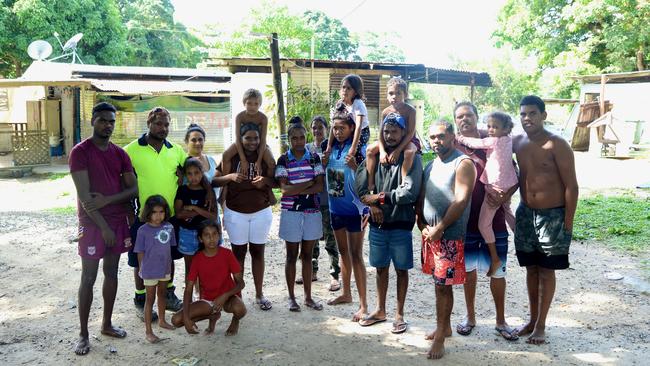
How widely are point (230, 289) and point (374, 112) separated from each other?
14008 millimetres

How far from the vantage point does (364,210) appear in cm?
427

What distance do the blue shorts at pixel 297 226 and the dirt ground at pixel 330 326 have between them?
0.65 meters

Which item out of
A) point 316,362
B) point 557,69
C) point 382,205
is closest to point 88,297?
point 316,362

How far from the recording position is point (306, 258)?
4.52 m

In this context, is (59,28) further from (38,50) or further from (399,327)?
(399,327)

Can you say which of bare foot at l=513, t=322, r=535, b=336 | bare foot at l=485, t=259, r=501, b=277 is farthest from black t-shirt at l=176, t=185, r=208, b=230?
bare foot at l=513, t=322, r=535, b=336

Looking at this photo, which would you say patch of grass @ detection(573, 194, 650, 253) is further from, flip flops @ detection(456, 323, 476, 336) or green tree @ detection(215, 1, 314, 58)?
green tree @ detection(215, 1, 314, 58)

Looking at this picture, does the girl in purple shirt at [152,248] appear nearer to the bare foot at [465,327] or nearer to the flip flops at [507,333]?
the bare foot at [465,327]

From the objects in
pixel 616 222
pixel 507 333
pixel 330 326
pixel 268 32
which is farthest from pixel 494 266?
pixel 268 32

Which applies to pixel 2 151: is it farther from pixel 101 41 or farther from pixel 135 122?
pixel 101 41

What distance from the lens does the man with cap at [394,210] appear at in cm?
377

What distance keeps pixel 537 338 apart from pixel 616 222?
4.63m

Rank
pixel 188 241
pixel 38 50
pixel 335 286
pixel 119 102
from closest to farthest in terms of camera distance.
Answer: pixel 188 241
pixel 335 286
pixel 119 102
pixel 38 50

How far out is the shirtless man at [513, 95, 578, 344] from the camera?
142 inches
